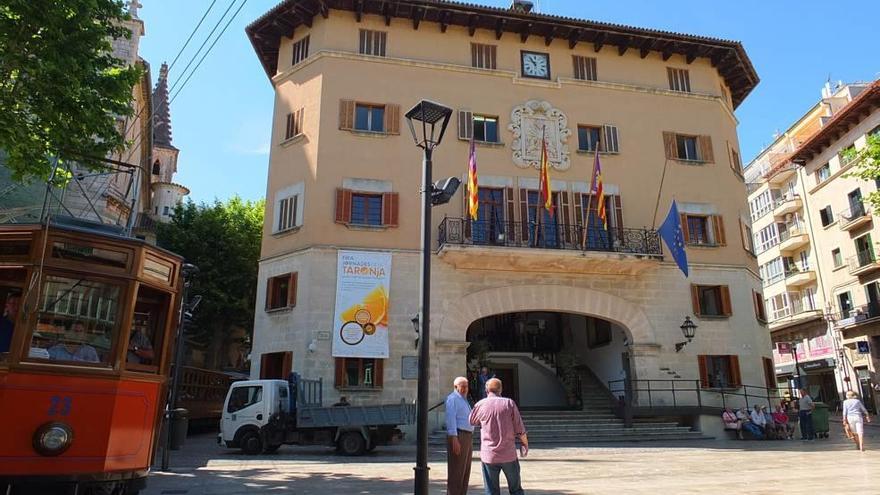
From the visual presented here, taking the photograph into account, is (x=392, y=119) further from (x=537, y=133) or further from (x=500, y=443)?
(x=500, y=443)

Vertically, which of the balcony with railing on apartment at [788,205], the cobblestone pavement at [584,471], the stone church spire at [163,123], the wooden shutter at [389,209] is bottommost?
the cobblestone pavement at [584,471]

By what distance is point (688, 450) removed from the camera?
16.3 meters

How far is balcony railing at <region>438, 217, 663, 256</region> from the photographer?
2078cm

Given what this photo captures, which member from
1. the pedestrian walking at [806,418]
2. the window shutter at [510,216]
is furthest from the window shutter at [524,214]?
the pedestrian walking at [806,418]

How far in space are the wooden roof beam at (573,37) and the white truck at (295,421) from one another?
16.1m

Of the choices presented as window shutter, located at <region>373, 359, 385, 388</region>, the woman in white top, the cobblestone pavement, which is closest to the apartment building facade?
the woman in white top

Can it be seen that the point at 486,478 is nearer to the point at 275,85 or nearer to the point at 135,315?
the point at 135,315

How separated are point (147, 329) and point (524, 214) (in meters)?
16.4

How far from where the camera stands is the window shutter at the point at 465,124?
73.2 feet

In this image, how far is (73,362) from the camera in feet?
20.0

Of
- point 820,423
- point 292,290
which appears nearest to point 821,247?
point 820,423

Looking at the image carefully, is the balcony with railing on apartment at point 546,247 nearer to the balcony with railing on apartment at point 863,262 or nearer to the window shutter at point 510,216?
the window shutter at point 510,216

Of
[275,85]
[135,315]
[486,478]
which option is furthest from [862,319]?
[135,315]

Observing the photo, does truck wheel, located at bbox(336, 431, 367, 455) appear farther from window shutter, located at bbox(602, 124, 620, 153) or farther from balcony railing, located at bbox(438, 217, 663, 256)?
window shutter, located at bbox(602, 124, 620, 153)
